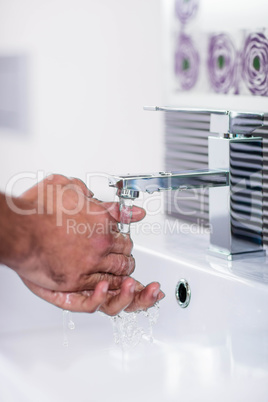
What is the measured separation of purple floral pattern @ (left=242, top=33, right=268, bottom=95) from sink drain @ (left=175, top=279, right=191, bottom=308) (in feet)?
0.91

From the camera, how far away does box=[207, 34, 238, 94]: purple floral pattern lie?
0.93 meters

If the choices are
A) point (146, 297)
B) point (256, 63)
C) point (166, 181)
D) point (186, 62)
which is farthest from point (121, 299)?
point (186, 62)

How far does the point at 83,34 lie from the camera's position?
1.32 meters

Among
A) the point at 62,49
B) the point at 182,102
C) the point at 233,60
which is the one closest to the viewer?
the point at 233,60

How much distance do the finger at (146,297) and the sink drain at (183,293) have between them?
0.18m

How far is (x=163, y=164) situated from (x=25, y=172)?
0.56 meters

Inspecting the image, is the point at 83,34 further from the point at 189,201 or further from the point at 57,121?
the point at 189,201

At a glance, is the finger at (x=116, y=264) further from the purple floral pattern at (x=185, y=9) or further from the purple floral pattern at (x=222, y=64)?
the purple floral pattern at (x=185, y=9)

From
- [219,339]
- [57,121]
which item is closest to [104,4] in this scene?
[57,121]

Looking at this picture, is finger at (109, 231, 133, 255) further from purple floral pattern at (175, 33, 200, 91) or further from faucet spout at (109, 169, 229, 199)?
purple floral pattern at (175, 33, 200, 91)

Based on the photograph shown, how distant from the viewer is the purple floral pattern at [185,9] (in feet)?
3.29

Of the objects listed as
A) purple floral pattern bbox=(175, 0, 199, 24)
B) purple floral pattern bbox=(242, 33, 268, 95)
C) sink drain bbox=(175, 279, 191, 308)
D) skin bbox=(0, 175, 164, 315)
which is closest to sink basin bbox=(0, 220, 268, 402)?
sink drain bbox=(175, 279, 191, 308)

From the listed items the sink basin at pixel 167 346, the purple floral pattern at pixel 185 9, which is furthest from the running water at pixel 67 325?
the purple floral pattern at pixel 185 9

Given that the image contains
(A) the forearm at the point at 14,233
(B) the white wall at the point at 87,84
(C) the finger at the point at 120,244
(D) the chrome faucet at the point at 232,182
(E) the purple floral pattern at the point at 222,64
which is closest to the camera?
(A) the forearm at the point at 14,233
